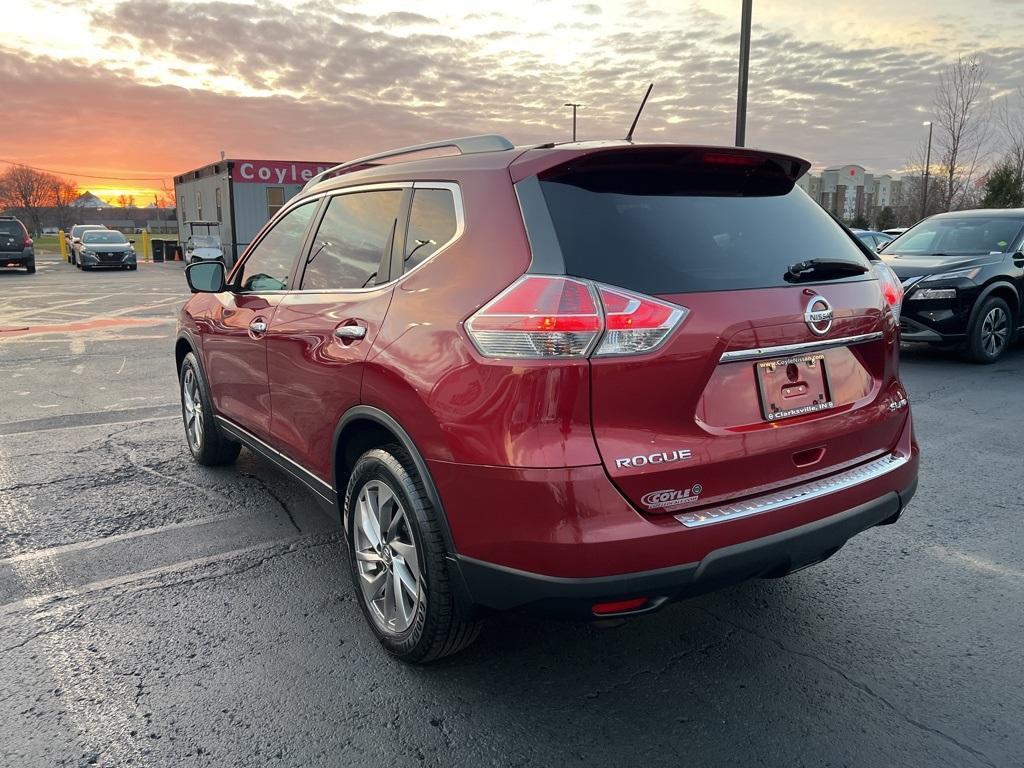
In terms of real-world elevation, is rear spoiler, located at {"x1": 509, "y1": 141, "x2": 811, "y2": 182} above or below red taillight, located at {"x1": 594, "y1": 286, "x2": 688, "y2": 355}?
above

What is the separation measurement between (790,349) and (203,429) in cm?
386

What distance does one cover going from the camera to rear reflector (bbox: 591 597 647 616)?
2.24 m

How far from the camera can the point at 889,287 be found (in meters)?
3.02

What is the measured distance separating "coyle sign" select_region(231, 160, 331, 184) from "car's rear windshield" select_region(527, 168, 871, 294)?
30955mm

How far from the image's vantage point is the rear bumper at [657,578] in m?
2.20

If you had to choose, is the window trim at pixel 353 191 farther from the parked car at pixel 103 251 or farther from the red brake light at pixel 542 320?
the parked car at pixel 103 251

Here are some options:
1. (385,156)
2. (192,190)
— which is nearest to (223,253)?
(192,190)

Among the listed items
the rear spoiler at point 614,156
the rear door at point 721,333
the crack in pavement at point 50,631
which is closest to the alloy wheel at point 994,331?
the rear door at point 721,333

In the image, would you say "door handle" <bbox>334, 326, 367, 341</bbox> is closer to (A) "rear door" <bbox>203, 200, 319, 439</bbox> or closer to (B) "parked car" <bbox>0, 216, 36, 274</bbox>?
(A) "rear door" <bbox>203, 200, 319, 439</bbox>

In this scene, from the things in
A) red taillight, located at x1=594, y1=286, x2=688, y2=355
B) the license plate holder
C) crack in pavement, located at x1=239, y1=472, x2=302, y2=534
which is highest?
red taillight, located at x1=594, y1=286, x2=688, y2=355

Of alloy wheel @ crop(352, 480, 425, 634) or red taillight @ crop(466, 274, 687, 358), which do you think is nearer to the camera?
red taillight @ crop(466, 274, 687, 358)

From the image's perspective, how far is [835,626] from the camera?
10.3ft

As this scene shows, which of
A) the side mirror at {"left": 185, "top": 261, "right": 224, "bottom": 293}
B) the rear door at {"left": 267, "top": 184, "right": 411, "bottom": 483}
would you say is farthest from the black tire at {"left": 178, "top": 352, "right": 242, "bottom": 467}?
the rear door at {"left": 267, "top": 184, "right": 411, "bottom": 483}

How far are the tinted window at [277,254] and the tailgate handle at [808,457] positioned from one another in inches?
97.5
